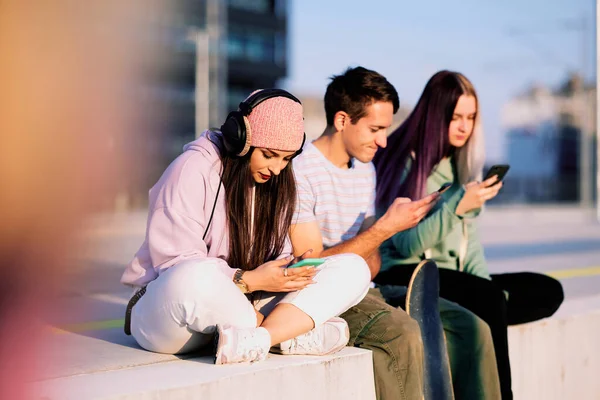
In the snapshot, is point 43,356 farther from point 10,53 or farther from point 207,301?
point 207,301

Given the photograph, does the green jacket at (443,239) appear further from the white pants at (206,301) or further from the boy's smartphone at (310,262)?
the boy's smartphone at (310,262)

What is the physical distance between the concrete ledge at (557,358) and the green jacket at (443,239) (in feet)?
1.43

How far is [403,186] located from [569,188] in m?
51.1

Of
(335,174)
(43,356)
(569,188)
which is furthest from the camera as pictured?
(569,188)

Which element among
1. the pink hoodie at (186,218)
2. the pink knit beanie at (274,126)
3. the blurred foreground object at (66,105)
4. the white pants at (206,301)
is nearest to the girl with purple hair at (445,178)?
the white pants at (206,301)

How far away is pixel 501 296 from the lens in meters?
3.66

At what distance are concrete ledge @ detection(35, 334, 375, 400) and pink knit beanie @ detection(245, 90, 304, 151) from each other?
0.74 m

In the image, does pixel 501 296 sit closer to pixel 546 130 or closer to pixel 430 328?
pixel 430 328

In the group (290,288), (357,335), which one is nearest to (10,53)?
(290,288)

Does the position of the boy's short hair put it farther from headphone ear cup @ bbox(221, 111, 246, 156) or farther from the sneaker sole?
the sneaker sole

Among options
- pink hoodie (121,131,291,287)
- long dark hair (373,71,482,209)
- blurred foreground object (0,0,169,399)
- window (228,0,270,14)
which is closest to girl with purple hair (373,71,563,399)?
long dark hair (373,71,482,209)

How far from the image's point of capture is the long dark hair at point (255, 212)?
116 inches

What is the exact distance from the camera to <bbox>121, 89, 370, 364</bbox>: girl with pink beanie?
8.68 feet

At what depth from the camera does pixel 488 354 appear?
349 cm
